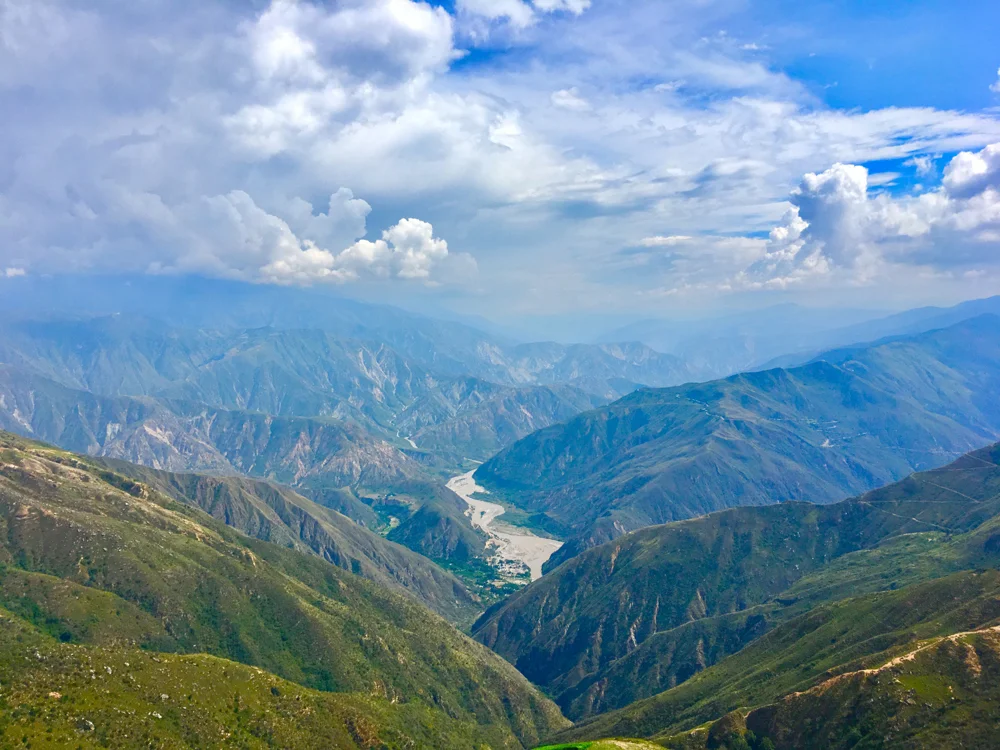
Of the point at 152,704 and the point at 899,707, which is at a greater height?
the point at 899,707

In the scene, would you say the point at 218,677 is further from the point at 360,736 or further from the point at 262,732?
the point at 360,736

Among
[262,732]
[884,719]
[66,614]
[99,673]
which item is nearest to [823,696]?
[884,719]

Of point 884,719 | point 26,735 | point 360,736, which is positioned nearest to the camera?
point 26,735

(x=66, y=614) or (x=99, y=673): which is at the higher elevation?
(x=99, y=673)

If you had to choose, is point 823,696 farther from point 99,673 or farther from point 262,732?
point 99,673

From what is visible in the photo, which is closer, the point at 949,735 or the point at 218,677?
the point at 949,735

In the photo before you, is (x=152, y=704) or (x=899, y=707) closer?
(x=152, y=704)

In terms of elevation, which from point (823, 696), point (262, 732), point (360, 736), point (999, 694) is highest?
point (999, 694)

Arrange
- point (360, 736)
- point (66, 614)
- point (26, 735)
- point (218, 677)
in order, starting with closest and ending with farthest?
point (26, 735) → point (218, 677) → point (360, 736) → point (66, 614)

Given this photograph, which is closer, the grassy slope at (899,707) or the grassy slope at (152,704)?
the grassy slope at (152,704)

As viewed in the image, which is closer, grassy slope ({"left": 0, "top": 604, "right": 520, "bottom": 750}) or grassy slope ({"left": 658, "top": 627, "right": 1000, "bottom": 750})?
grassy slope ({"left": 0, "top": 604, "right": 520, "bottom": 750})
